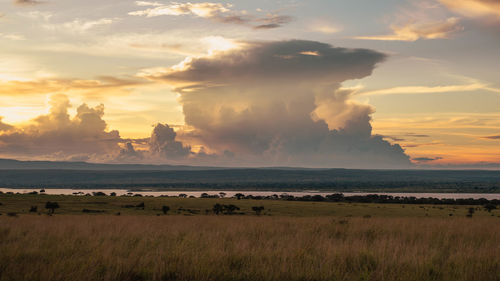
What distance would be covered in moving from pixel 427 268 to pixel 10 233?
37.7ft

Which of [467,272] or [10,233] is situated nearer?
[467,272]

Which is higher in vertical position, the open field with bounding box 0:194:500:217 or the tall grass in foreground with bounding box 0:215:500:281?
the tall grass in foreground with bounding box 0:215:500:281

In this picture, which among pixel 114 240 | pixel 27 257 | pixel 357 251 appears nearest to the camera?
pixel 27 257

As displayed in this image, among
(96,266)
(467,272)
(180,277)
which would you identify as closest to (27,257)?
(96,266)

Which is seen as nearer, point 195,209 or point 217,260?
point 217,260

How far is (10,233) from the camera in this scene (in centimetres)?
1374

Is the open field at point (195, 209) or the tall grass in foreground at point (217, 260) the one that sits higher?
Answer: the tall grass in foreground at point (217, 260)

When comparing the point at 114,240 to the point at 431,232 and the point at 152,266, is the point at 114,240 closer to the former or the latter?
the point at 152,266

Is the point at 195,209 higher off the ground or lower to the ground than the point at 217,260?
lower

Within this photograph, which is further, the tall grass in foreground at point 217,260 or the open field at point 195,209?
the open field at point 195,209

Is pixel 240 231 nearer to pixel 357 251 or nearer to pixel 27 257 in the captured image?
pixel 357 251

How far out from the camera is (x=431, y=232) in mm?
16031

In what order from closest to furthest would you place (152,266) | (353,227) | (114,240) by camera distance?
(152,266) < (114,240) < (353,227)

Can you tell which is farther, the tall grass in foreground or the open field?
the open field
